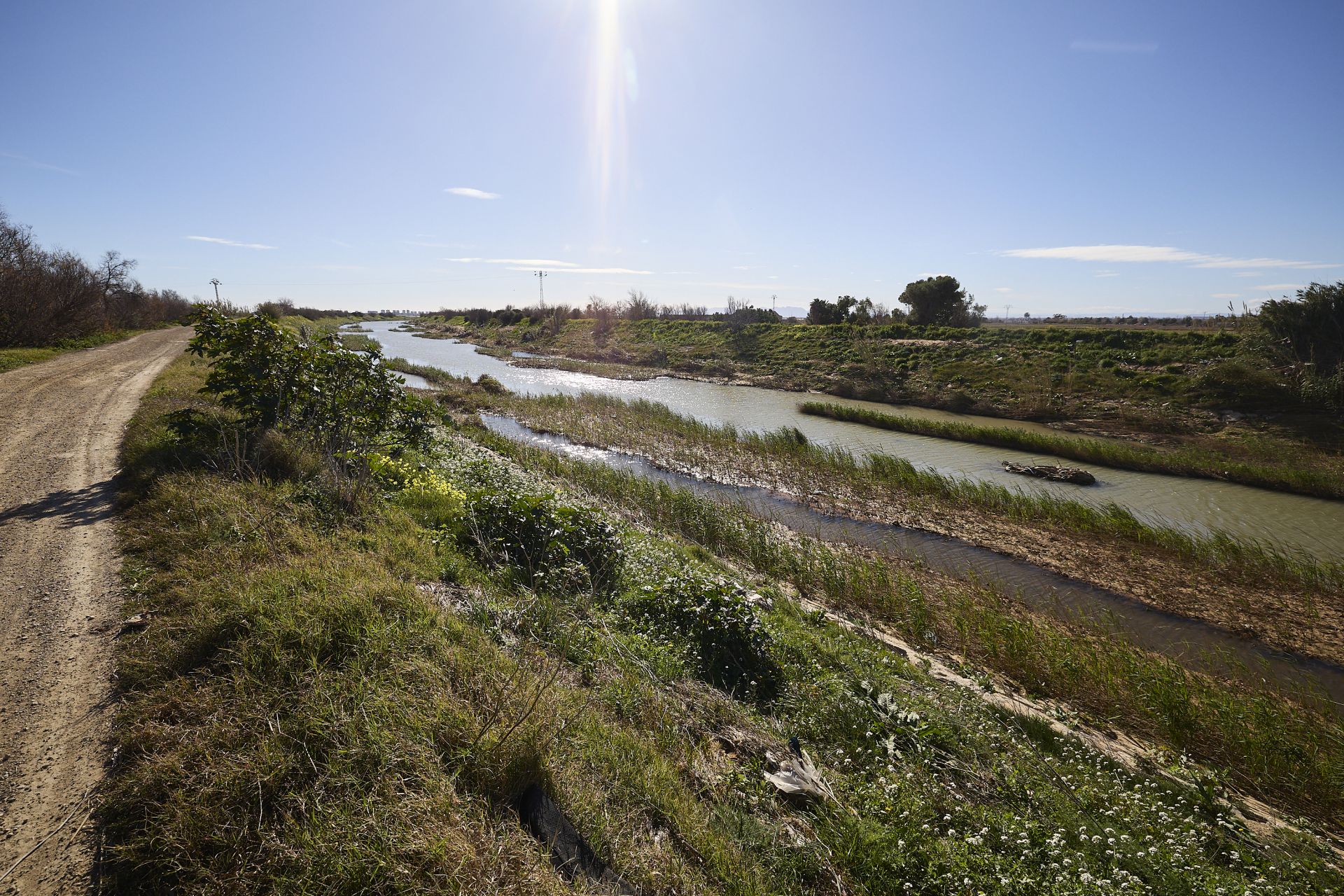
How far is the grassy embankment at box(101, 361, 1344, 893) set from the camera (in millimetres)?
3016

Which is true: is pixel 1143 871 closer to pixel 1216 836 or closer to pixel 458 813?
pixel 1216 836

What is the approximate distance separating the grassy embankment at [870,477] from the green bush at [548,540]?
10.6m

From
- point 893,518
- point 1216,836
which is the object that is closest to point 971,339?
point 893,518

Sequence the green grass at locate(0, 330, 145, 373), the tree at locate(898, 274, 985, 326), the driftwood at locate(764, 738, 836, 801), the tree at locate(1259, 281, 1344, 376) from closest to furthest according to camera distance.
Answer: the driftwood at locate(764, 738, 836, 801) → the green grass at locate(0, 330, 145, 373) → the tree at locate(1259, 281, 1344, 376) → the tree at locate(898, 274, 985, 326)

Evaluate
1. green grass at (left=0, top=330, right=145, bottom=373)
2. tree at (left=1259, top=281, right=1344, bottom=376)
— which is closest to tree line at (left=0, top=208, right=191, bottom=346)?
green grass at (left=0, top=330, right=145, bottom=373)

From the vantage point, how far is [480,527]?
27.8 ft

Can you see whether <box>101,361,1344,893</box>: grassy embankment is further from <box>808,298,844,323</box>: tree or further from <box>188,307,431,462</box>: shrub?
<box>808,298,844,323</box>: tree

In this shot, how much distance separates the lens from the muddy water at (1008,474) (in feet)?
49.7

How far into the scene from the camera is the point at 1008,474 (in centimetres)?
2009

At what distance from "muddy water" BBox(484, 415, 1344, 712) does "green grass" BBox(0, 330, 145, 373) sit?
24691mm

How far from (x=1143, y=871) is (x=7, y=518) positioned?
42.1ft

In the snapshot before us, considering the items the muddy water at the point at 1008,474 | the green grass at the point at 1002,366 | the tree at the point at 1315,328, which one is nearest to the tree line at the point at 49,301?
the muddy water at the point at 1008,474

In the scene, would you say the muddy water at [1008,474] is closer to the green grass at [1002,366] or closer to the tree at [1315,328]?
the green grass at [1002,366]

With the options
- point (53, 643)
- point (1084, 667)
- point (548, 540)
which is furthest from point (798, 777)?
point (53, 643)
